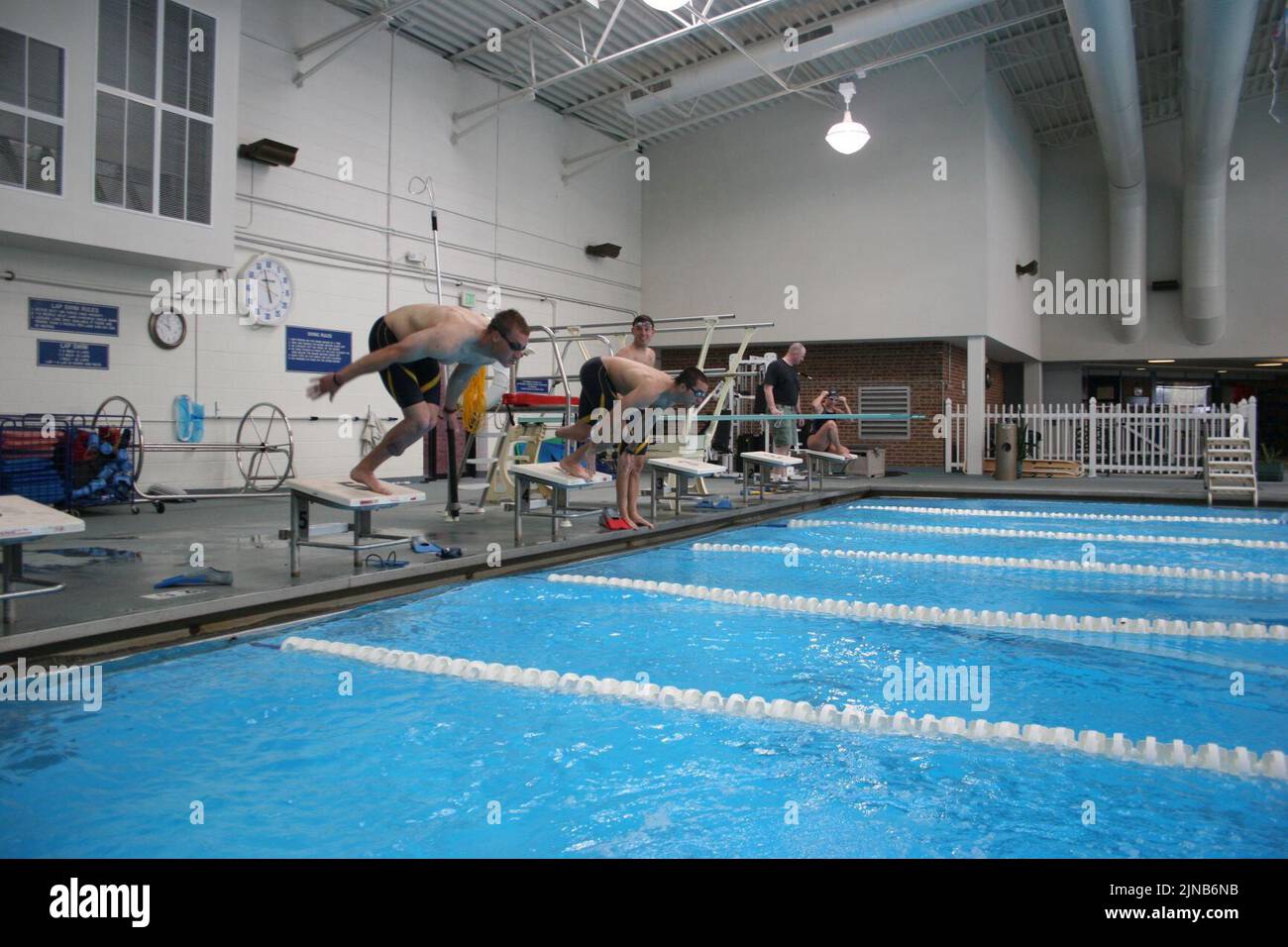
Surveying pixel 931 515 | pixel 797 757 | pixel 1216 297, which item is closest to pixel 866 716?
pixel 797 757

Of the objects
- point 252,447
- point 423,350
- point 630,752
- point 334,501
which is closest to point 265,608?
point 334,501

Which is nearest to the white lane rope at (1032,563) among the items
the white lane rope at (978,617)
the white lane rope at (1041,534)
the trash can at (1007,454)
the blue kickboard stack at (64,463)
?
the white lane rope at (1041,534)

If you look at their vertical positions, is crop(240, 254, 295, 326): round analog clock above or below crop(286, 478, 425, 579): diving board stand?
above

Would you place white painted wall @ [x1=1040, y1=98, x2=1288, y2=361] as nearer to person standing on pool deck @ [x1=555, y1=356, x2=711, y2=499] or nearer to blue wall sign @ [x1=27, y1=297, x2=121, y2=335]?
person standing on pool deck @ [x1=555, y1=356, x2=711, y2=499]

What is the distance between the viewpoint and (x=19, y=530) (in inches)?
124

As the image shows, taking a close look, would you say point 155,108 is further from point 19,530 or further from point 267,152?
point 19,530

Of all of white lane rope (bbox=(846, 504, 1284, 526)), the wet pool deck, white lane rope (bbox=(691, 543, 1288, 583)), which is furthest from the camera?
white lane rope (bbox=(846, 504, 1284, 526))

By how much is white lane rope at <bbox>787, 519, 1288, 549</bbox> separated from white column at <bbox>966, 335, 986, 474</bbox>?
6.94 metres

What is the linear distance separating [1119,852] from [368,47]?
12484 millimetres

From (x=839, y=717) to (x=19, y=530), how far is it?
114 inches

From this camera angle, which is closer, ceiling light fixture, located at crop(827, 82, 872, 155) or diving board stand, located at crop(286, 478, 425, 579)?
diving board stand, located at crop(286, 478, 425, 579)

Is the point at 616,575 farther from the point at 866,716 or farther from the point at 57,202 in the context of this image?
the point at 57,202
